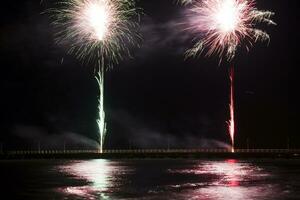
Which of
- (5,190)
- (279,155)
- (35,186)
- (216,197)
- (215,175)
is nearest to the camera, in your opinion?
(216,197)

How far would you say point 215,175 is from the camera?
41.7 m

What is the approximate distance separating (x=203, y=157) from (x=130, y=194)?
164 feet

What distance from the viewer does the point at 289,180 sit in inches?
1442

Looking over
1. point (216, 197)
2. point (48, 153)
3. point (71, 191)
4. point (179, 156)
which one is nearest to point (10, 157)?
point (48, 153)

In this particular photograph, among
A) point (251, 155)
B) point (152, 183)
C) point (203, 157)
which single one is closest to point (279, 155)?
point (251, 155)

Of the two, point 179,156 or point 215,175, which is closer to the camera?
point 215,175

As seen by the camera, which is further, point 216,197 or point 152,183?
point 152,183

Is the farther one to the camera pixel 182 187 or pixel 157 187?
pixel 157 187

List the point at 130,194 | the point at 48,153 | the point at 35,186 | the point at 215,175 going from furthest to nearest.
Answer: the point at 48,153 → the point at 215,175 → the point at 35,186 → the point at 130,194

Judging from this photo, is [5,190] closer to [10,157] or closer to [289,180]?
[289,180]

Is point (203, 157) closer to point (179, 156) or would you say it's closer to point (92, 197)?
point (179, 156)

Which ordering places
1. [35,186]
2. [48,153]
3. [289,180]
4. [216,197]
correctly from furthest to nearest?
[48,153], [289,180], [35,186], [216,197]

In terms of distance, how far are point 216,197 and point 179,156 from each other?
51.8m

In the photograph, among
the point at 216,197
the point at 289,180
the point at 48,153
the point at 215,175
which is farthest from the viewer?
the point at 48,153
